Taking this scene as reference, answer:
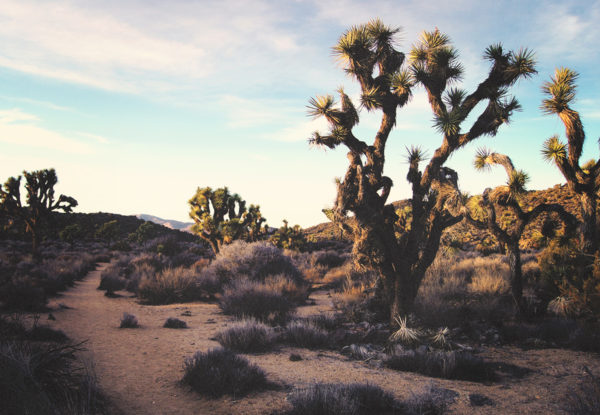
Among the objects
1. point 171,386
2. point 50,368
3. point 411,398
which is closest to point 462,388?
point 411,398

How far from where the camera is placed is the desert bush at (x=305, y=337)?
8195mm

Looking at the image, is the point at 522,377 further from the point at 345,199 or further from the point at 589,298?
the point at 345,199

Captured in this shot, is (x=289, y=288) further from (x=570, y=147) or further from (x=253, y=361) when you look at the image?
(x=570, y=147)

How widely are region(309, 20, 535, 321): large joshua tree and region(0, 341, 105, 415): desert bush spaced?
6499 mm

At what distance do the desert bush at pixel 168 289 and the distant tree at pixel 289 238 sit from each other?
17.1 meters

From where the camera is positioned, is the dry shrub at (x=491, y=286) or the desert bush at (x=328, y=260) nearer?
the dry shrub at (x=491, y=286)

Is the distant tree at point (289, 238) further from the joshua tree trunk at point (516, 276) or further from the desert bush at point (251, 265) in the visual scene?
the joshua tree trunk at point (516, 276)

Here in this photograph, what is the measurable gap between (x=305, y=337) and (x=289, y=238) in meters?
24.4

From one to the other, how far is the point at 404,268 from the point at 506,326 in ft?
9.89

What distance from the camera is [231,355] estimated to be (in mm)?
5934

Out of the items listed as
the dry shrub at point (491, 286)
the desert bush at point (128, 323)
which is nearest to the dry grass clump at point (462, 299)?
the dry shrub at point (491, 286)

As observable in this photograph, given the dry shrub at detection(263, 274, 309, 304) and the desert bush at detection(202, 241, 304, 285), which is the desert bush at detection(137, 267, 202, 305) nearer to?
the desert bush at detection(202, 241, 304, 285)

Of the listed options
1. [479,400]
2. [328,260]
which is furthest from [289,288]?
[328,260]

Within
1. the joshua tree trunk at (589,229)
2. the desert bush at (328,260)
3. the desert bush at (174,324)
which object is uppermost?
the joshua tree trunk at (589,229)
